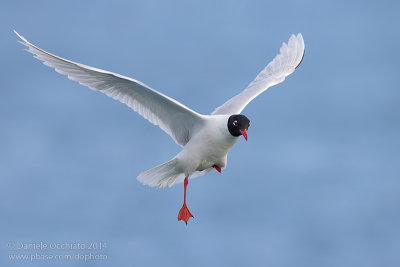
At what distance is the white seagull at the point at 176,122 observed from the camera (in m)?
13.0

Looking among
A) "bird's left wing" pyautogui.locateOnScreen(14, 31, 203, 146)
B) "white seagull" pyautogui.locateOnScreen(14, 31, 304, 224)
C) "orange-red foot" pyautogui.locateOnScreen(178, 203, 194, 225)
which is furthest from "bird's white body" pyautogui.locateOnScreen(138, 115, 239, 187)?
"orange-red foot" pyautogui.locateOnScreen(178, 203, 194, 225)

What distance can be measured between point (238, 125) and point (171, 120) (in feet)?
5.70

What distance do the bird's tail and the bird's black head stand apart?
5.33ft

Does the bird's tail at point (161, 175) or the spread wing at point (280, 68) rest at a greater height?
the spread wing at point (280, 68)

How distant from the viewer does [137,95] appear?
1369 centimetres

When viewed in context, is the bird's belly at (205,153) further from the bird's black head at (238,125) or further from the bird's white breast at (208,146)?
the bird's black head at (238,125)

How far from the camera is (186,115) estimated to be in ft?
44.9

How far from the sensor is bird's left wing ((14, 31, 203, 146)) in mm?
12875

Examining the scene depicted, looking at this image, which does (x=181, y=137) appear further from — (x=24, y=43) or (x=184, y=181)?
(x=24, y=43)

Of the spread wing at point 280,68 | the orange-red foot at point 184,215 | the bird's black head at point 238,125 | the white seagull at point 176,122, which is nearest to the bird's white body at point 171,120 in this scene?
the white seagull at point 176,122

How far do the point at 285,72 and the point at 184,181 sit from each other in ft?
13.4

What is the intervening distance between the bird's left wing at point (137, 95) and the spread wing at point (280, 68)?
1877 millimetres

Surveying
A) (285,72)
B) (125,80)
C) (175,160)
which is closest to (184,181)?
(175,160)

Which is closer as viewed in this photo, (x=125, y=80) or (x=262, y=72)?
(x=125, y=80)
